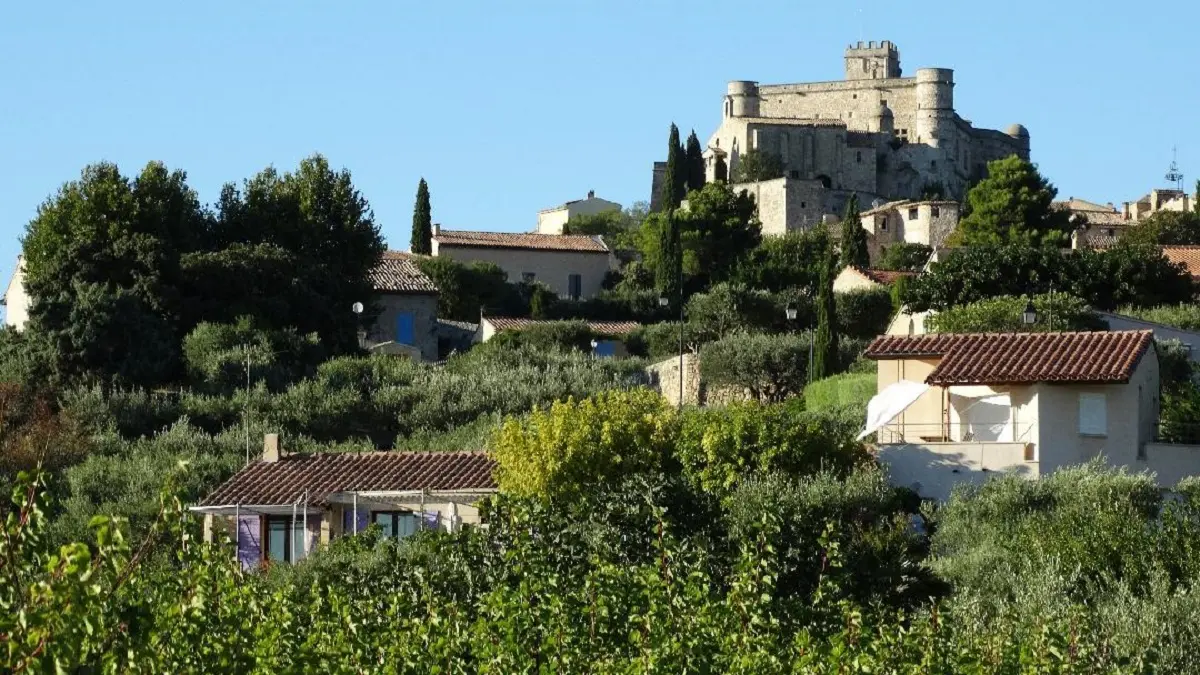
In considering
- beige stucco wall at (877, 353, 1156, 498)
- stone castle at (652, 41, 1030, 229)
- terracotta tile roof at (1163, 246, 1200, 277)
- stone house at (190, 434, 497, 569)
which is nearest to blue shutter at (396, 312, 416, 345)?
terracotta tile roof at (1163, 246, 1200, 277)

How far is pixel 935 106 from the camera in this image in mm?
133750

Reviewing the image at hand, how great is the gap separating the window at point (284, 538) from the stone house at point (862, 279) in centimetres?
2804

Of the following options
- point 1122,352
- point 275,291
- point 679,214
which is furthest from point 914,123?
point 1122,352

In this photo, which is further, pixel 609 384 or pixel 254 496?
pixel 609 384

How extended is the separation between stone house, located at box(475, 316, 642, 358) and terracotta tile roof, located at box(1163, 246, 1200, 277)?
14763mm

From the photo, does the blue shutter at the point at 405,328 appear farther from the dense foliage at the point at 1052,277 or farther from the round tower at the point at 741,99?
the round tower at the point at 741,99

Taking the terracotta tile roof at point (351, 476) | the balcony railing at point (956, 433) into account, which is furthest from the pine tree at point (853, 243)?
the balcony railing at point (956, 433)

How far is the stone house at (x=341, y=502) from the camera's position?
36.9 metres

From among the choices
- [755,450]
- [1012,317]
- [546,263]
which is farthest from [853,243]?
[755,450]

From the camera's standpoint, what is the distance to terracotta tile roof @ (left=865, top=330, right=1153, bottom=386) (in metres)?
35.4

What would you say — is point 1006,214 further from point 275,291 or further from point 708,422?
point 708,422

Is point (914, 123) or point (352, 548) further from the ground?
point (914, 123)

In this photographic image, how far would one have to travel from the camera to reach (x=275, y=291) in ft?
204

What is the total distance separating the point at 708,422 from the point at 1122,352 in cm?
616
